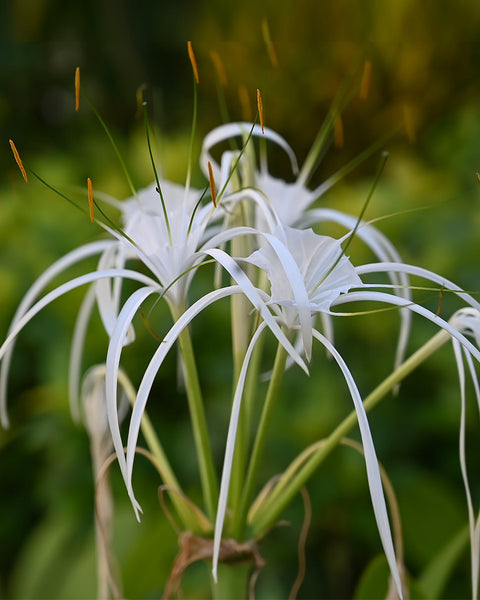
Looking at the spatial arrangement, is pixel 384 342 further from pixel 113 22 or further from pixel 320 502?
pixel 113 22

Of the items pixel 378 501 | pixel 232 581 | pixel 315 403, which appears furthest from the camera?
pixel 315 403

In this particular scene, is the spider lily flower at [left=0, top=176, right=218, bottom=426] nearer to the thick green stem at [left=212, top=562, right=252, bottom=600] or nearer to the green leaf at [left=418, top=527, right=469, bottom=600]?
the thick green stem at [left=212, top=562, right=252, bottom=600]

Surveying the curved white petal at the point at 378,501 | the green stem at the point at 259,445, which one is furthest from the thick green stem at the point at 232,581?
the curved white petal at the point at 378,501

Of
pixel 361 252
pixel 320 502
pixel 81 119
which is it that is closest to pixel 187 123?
pixel 81 119

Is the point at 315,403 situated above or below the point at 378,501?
above

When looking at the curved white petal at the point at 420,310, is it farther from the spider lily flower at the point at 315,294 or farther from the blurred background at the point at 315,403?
the blurred background at the point at 315,403

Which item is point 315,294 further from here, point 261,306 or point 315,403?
point 315,403

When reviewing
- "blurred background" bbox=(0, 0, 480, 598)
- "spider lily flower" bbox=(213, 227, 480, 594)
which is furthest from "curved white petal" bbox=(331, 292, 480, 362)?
"blurred background" bbox=(0, 0, 480, 598)

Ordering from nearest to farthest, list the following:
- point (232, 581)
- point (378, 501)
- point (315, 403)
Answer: point (378, 501) < point (232, 581) < point (315, 403)

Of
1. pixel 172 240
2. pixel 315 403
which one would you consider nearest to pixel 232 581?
pixel 172 240
